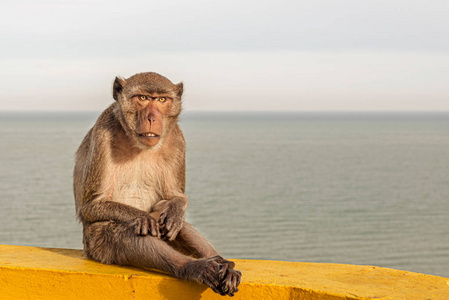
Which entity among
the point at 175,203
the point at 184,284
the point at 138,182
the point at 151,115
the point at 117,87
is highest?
the point at 117,87

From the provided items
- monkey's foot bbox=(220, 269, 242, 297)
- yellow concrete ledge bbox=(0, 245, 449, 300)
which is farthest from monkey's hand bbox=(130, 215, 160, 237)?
monkey's foot bbox=(220, 269, 242, 297)

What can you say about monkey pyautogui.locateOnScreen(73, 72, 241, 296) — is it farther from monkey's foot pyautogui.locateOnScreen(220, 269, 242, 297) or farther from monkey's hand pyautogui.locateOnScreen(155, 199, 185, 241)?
monkey's foot pyautogui.locateOnScreen(220, 269, 242, 297)

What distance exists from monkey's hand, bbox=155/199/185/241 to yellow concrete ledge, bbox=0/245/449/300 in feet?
1.36

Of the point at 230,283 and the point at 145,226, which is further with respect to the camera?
the point at 145,226

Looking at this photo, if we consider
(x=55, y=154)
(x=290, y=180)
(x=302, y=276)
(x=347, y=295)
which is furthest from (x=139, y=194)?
(x=55, y=154)

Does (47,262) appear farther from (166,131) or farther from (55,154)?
(55,154)

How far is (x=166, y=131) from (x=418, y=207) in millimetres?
31026

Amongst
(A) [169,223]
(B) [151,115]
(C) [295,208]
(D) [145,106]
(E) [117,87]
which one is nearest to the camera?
(A) [169,223]

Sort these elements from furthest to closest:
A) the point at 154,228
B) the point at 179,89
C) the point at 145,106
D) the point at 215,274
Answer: the point at 179,89, the point at 145,106, the point at 154,228, the point at 215,274

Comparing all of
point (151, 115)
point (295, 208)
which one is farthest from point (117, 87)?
point (295, 208)

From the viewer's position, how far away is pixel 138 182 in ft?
18.1

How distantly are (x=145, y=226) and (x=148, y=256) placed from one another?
24cm

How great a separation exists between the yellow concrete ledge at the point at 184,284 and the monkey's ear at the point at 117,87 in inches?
61.5

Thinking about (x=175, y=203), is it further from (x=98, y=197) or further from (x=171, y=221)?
(x=98, y=197)
